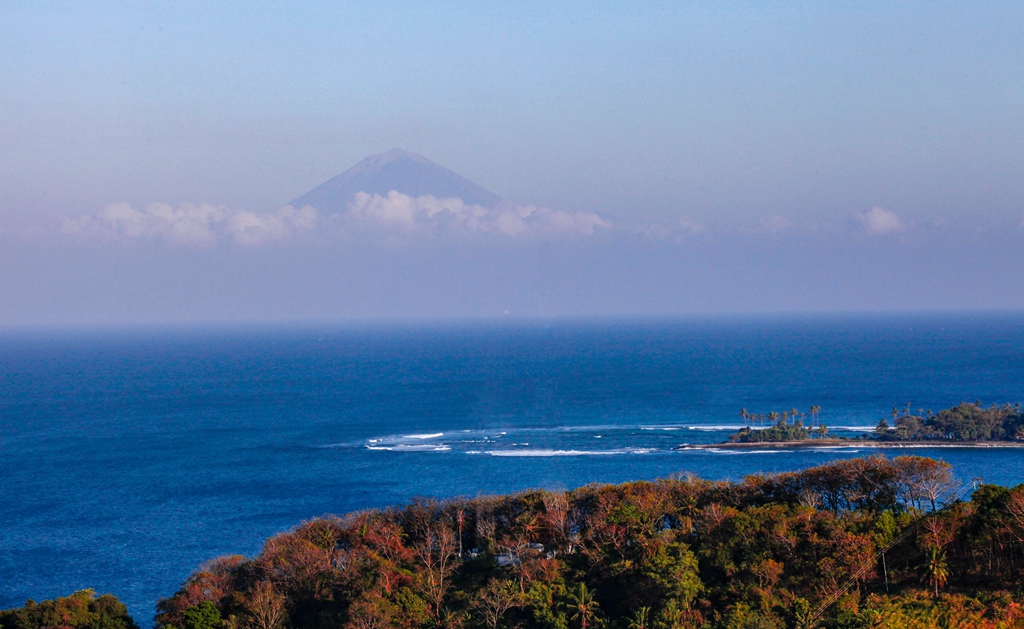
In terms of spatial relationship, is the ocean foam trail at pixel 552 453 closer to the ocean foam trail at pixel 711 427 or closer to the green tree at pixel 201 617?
the ocean foam trail at pixel 711 427

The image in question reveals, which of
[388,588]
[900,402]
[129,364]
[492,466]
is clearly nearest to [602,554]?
[388,588]

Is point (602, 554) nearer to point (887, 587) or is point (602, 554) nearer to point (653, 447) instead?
point (887, 587)

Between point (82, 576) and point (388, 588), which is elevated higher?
point (388, 588)

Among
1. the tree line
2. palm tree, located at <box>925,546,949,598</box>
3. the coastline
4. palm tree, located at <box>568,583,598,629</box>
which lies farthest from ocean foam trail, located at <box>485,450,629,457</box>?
palm tree, located at <box>925,546,949,598</box>

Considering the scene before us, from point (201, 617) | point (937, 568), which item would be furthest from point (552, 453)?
point (937, 568)

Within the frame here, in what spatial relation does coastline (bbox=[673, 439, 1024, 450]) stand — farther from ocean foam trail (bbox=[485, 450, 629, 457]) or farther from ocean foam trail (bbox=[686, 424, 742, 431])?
ocean foam trail (bbox=[686, 424, 742, 431])

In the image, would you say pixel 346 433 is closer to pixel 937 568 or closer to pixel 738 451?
pixel 738 451
